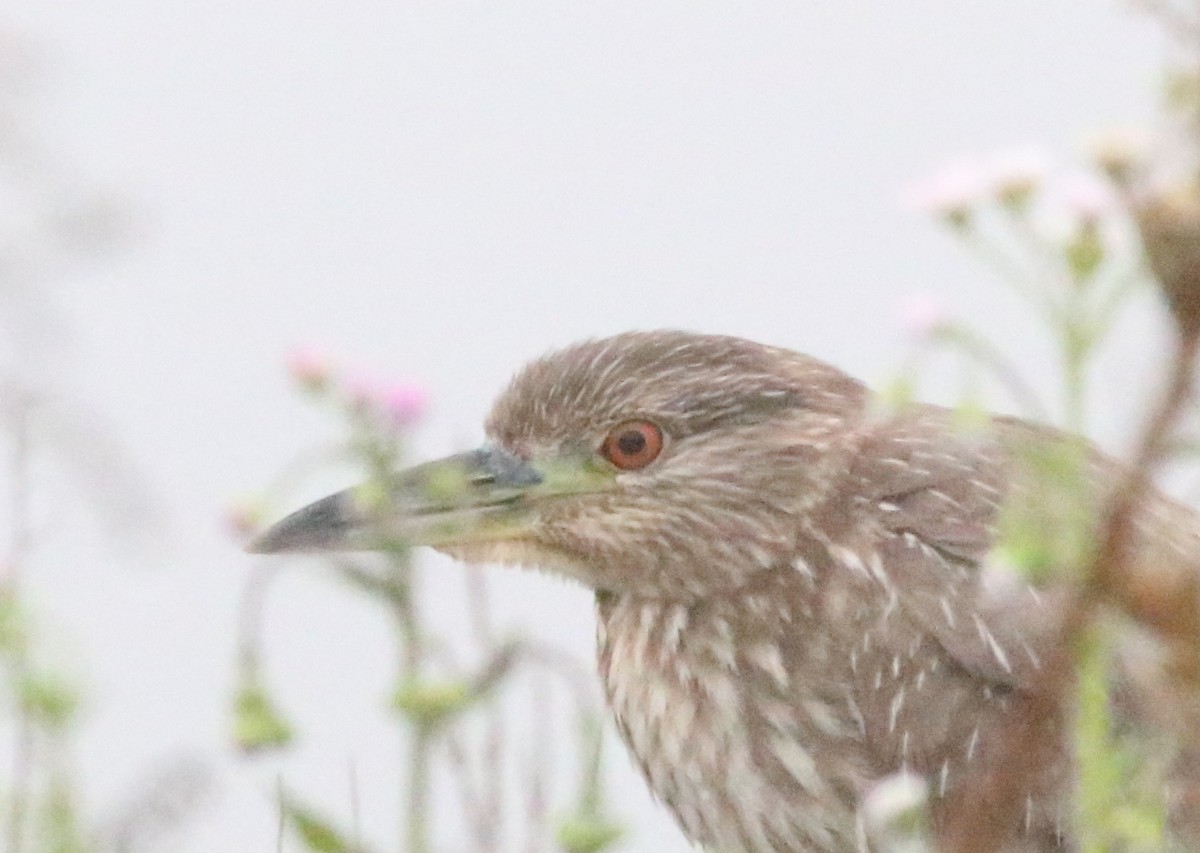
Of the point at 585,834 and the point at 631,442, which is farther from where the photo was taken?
the point at 631,442

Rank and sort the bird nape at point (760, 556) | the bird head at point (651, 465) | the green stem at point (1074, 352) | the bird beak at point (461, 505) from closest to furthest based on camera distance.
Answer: the green stem at point (1074, 352) → the bird nape at point (760, 556) → the bird beak at point (461, 505) → the bird head at point (651, 465)

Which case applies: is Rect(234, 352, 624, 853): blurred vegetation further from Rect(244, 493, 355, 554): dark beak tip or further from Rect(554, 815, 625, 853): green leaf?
Rect(244, 493, 355, 554): dark beak tip

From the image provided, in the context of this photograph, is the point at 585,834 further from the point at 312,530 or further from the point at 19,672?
the point at 312,530

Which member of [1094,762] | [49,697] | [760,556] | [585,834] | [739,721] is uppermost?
[1094,762]

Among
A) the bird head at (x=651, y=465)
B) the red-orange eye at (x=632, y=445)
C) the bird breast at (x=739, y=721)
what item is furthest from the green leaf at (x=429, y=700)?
the red-orange eye at (x=632, y=445)

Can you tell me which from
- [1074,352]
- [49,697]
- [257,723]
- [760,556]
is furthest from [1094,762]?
[760,556]

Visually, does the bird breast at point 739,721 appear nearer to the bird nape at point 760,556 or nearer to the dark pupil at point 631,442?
the bird nape at point 760,556

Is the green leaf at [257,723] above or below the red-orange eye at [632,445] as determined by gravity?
above

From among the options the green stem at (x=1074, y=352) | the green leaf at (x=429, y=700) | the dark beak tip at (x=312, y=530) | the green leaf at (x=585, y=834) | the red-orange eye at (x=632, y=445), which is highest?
the green stem at (x=1074, y=352)

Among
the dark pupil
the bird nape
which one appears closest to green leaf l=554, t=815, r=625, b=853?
the bird nape
